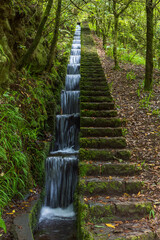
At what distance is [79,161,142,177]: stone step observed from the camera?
467 cm

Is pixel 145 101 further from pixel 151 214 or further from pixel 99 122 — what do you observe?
pixel 151 214

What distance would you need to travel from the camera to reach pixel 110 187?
13.9 ft

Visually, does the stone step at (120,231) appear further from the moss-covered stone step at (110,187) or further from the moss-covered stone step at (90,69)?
the moss-covered stone step at (90,69)

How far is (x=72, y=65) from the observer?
10.9m

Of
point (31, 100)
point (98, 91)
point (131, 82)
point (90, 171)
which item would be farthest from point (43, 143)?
point (131, 82)

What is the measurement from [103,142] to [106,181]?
1.27m

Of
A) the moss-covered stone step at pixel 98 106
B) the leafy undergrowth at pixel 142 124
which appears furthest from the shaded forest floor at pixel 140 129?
the moss-covered stone step at pixel 98 106

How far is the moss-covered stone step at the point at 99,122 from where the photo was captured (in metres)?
6.02

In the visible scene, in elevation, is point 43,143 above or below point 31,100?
below

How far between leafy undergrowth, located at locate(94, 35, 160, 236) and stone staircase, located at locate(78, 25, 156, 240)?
0.44 feet

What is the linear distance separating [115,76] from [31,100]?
17.6 ft

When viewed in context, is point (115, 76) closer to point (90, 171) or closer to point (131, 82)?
point (131, 82)

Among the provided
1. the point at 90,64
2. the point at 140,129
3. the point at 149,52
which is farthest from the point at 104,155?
the point at 90,64

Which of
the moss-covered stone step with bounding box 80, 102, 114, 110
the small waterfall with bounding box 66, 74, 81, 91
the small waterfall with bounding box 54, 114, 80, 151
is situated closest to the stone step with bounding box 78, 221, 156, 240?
the small waterfall with bounding box 54, 114, 80, 151
